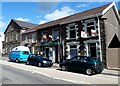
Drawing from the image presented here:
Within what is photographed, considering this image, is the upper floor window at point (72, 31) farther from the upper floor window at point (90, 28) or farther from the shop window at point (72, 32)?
the upper floor window at point (90, 28)

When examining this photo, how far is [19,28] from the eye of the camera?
37.7 m

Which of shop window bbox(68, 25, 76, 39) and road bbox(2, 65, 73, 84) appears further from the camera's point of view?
shop window bbox(68, 25, 76, 39)

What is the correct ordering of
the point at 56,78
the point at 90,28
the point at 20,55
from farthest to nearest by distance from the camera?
the point at 20,55 → the point at 90,28 → the point at 56,78

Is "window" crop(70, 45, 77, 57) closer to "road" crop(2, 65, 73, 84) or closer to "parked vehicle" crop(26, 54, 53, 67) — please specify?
"parked vehicle" crop(26, 54, 53, 67)

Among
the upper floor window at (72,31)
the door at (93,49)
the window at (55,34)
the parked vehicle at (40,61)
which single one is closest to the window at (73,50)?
the upper floor window at (72,31)

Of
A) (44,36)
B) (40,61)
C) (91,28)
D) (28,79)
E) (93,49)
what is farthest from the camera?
(44,36)

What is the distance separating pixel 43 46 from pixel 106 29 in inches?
461

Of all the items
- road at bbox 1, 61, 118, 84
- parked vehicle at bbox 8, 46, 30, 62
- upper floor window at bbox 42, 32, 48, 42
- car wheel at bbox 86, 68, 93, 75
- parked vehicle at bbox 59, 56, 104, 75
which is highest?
upper floor window at bbox 42, 32, 48, 42

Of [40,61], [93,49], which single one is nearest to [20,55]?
[40,61]

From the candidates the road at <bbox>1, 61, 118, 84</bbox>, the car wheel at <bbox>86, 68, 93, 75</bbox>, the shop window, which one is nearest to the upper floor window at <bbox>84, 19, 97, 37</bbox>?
the shop window

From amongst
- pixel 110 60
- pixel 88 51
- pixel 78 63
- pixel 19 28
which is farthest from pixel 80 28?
pixel 19 28

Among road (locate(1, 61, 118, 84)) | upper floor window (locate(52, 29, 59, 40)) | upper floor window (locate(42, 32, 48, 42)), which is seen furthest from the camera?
upper floor window (locate(42, 32, 48, 42))

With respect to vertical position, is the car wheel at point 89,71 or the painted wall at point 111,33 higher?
the painted wall at point 111,33

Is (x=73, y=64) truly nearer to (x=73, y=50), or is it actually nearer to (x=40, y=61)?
(x=40, y=61)
